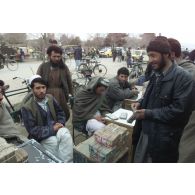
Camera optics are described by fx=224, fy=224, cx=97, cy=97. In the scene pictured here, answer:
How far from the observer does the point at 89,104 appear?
3.24 m

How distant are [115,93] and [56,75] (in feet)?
3.26

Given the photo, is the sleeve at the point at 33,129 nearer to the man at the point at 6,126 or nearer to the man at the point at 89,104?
the man at the point at 6,126

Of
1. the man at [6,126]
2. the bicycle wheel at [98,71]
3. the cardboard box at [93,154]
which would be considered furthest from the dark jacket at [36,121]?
the bicycle wheel at [98,71]

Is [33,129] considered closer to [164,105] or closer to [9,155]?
[9,155]

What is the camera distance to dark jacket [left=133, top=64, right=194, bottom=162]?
5.95 feet

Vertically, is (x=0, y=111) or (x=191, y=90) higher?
(x=191, y=90)

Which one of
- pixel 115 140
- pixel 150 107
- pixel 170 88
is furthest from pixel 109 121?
pixel 170 88

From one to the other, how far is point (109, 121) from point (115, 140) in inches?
22.2

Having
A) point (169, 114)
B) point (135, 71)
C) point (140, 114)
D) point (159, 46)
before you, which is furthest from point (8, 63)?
point (169, 114)

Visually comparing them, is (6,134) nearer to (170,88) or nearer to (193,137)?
(170,88)

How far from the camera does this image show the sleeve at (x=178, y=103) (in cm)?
180

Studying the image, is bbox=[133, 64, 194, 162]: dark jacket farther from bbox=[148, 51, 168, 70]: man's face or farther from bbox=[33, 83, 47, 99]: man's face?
bbox=[33, 83, 47, 99]: man's face

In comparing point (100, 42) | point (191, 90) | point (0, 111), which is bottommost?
point (100, 42)

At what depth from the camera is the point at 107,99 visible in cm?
359
